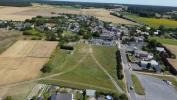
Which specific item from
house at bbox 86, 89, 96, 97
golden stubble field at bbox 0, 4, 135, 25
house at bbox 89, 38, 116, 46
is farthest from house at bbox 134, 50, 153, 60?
golden stubble field at bbox 0, 4, 135, 25

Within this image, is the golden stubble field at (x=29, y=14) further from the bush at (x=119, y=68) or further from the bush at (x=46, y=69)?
the bush at (x=46, y=69)

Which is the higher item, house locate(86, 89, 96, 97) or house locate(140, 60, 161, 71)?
house locate(86, 89, 96, 97)

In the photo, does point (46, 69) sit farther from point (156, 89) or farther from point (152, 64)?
point (152, 64)

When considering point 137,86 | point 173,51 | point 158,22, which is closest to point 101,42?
point 173,51

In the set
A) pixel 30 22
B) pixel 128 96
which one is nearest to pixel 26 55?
pixel 128 96

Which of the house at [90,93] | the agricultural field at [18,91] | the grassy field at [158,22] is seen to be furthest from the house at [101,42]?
the grassy field at [158,22]

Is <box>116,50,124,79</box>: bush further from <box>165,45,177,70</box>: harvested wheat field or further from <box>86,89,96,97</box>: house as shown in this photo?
<box>165,45,177,70</box>: harvested wheat field

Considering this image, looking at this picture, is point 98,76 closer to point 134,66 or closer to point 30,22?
point 134,66
